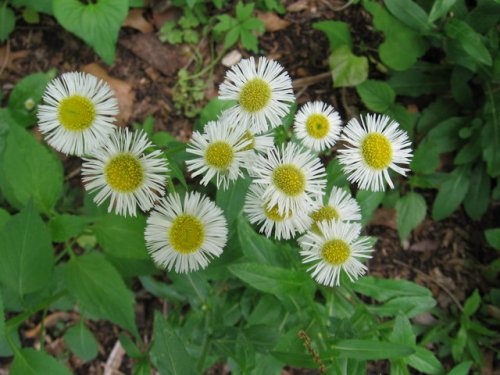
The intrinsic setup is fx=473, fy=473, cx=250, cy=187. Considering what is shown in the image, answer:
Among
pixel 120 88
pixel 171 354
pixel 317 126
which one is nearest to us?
pixel 171 354

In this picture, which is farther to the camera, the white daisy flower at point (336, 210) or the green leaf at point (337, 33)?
A: the green leaf at point (337, 33)

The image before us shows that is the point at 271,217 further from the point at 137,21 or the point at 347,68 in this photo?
the point at 137,21

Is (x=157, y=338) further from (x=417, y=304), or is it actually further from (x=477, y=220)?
(x=477, y=220)

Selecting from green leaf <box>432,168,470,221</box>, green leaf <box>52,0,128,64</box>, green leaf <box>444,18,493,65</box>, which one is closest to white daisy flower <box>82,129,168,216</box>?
green leaf <box>52,0,128,64</box>

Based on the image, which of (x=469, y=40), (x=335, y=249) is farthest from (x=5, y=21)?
(x=469, y=40)

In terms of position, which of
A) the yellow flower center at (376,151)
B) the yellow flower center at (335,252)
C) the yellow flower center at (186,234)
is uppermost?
the yellow flower center at (376,151)

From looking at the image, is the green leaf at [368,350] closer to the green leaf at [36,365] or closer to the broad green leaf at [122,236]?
the broad green leaf at [122,236]

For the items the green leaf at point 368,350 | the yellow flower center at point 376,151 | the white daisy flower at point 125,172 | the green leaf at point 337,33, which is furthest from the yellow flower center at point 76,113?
the green leaf at point 337,33

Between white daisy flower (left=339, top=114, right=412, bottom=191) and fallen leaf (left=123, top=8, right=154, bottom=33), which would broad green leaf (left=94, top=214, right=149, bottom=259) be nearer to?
white daisy flower (left=339, top=114, right=412, bottom=191)
